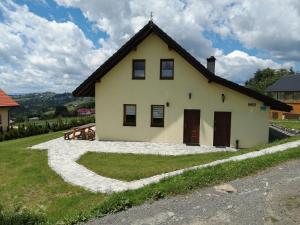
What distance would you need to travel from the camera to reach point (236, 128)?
19.3 meters

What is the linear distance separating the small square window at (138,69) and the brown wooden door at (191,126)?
3.35m

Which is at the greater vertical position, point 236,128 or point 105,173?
point 236,128

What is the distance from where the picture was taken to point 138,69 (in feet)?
68.2

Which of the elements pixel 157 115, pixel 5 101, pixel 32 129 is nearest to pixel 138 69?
pixel 157 115

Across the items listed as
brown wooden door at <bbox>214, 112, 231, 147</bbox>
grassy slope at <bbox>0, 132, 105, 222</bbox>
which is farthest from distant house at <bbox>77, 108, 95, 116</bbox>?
grassy slope at <bbox>0, 132, 105, 222</bbox>

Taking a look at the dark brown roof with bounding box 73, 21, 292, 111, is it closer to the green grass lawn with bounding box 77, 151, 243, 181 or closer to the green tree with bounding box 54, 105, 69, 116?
the green grass lawn with bounding box 77, 151, 243, 181

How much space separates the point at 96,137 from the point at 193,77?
22.7ft

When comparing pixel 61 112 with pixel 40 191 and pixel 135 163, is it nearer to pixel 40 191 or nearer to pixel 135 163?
pixel 135 163

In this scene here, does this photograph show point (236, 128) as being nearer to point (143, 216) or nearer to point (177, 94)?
point (177, 94)

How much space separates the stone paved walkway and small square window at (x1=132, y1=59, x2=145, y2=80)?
390cm

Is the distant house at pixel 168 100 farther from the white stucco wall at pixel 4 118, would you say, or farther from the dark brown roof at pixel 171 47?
the white stucco wall at pixel 4 118

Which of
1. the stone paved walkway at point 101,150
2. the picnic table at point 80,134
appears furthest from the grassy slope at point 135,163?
the picnic table at point 80,134

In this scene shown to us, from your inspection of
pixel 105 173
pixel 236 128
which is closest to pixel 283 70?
pixel 236 128

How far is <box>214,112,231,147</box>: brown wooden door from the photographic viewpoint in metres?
19.5
